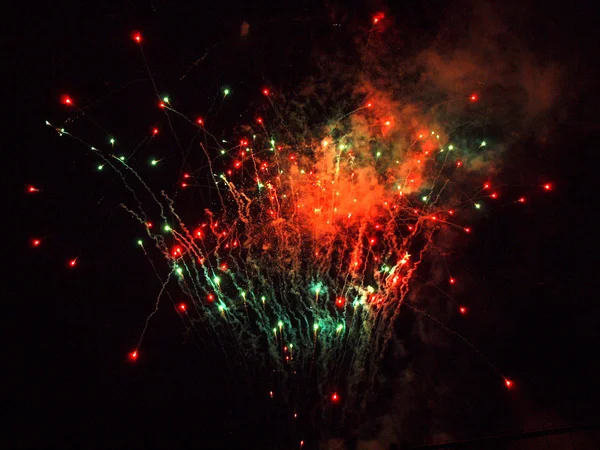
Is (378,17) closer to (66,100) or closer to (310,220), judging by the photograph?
(310,220)

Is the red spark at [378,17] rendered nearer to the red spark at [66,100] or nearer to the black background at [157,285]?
the black background at [157,285]

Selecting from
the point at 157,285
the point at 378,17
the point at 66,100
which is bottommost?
the point at 157,285

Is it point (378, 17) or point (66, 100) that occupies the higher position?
point (378, 17)

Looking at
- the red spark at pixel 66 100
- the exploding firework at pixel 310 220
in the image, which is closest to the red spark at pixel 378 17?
the exploding firework at pixel 310 220

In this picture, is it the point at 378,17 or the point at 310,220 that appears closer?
the point at 378,17

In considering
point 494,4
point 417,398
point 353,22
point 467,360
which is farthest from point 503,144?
point 417,398

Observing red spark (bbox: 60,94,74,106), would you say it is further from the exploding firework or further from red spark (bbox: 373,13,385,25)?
red spark (bbox: 373,13,385,25)

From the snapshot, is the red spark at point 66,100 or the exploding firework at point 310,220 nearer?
the red spark at point 66,100

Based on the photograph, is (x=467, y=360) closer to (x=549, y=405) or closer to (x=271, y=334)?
(x=549, y=405)

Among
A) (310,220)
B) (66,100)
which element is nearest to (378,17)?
(310,220)

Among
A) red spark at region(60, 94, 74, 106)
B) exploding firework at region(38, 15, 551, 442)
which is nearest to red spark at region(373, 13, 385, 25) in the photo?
exploding firework at region(38, 15, 551, 442)
